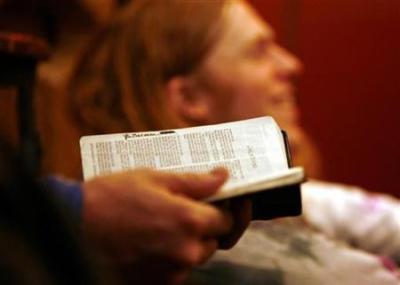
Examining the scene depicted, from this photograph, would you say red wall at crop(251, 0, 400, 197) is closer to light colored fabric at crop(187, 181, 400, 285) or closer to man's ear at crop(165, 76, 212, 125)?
light colored fabric at crop(187, 181, 400, 285)

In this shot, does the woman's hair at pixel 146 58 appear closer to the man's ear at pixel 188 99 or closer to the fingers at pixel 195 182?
the man's ear at pixel 188 99

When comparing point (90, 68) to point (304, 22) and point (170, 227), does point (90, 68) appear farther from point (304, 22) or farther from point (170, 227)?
point (304, 22)

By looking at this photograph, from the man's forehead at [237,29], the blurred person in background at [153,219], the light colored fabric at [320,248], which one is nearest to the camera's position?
the blurred person in background at [153,219]

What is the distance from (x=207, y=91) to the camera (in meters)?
0.86

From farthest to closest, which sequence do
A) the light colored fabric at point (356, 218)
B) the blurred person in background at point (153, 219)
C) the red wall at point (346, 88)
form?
the red wall at point (346, 88), the light colored fabric at point (356, 218), the blurred person in background at point (153, 219)

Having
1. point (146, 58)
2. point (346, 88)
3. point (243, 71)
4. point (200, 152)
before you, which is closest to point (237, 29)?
point (243, 71)

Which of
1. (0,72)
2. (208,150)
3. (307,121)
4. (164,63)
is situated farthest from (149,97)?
(307,121)

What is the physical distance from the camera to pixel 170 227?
17.3 inches

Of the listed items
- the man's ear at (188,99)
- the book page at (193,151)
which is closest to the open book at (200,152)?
the book page at (193,151)

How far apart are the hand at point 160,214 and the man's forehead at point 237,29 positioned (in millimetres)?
409

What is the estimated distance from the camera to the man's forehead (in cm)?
84

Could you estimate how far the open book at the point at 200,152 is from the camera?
0.47 metres

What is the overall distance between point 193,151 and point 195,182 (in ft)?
0.16

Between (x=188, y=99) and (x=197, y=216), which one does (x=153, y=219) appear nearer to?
(x=197, y=216)
